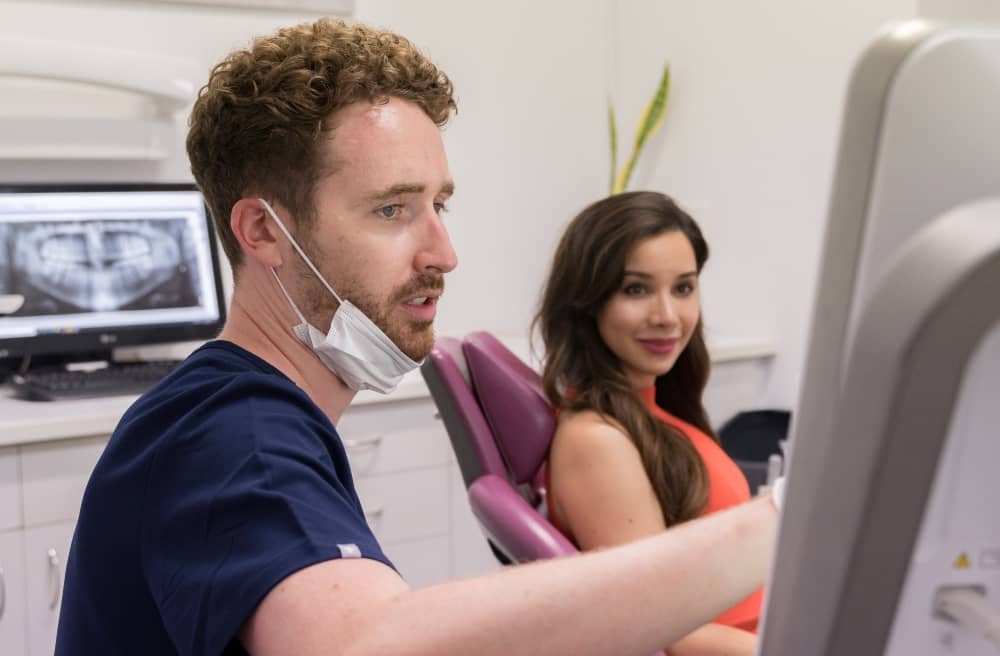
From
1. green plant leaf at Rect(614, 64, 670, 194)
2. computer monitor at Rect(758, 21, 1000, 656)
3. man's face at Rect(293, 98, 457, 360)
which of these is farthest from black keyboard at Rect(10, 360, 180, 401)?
computer monitor at Rect(758, 21, 1000, 656)

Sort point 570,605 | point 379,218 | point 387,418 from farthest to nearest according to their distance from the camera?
1. point 387,418
2. point 379,218
3. point 570,605

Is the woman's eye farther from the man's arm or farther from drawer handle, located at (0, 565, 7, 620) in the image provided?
drawer handle, located at (0, 565, 7, 620)

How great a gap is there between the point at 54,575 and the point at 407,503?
0.84 meters

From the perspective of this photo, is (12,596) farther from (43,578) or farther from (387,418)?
(387,418)

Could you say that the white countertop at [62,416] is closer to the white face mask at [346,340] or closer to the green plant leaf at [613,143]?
the white face mask at [346,340]

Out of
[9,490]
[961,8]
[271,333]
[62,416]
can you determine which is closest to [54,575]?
[9,490]

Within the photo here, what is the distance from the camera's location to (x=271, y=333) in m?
1.11

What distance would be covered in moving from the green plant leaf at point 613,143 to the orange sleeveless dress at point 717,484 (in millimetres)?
1857

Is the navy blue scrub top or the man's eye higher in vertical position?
the man's eye

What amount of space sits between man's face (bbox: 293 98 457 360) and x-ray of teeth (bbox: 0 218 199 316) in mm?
1887

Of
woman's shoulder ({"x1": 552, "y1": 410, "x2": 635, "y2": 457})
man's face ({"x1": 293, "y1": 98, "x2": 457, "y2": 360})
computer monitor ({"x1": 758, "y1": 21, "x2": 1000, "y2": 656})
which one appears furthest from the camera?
woman's shoulder ({"x1": 552, "y1": 410, "x2": 635, "y2": 457})

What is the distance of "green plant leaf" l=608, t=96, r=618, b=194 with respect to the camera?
384cm

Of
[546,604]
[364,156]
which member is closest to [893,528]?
[546,604]

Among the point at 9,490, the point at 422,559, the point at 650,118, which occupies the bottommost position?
the point at 422,559
